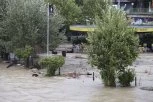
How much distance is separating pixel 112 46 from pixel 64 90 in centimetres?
350

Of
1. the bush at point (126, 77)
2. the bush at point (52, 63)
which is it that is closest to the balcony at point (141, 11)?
the bush at point (52, 63)

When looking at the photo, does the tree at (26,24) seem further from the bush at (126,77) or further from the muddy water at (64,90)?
the bush at (126,77)

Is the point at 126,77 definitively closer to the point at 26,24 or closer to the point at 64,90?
the point at 64,90

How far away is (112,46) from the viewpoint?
26.0m

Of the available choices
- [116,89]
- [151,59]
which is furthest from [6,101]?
[151,59]

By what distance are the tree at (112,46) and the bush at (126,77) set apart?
0.51 feet

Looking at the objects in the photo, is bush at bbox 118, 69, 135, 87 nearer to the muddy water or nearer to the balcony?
the muddy water

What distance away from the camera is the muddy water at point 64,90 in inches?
900

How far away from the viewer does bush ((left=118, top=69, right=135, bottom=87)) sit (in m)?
26.5

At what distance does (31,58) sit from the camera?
3784 centimetres

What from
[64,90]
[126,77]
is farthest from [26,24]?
[126,77]

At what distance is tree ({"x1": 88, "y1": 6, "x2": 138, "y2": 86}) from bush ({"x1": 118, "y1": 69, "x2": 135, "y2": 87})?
0.51ft

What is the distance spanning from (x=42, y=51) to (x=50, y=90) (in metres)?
14.4

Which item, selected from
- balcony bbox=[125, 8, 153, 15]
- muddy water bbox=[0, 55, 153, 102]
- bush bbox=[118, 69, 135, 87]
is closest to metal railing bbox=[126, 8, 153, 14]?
balcony bbox=[125, 8, 153, 15]
